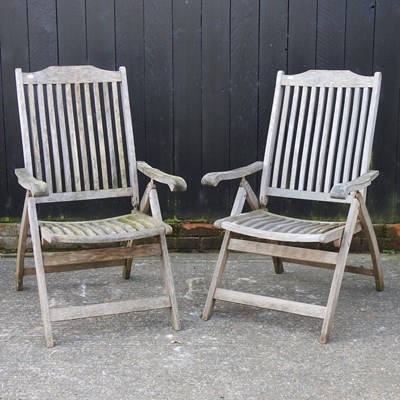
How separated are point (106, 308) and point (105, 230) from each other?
0.36 metres

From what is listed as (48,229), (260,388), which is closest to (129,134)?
(48,229)

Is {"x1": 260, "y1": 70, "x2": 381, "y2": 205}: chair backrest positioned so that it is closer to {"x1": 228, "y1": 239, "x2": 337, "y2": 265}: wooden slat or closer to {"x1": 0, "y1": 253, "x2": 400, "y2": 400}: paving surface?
{"x1": 228, "y1": 239, "x2": 337, "y2": 265}: wooden slat

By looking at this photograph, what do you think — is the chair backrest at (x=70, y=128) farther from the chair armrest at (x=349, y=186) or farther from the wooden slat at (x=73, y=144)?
the chair armrest at (x=349, y=186)

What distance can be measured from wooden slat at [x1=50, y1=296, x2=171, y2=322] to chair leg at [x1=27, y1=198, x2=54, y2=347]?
0.03 m

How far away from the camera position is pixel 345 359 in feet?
10.1

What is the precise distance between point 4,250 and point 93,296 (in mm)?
1048

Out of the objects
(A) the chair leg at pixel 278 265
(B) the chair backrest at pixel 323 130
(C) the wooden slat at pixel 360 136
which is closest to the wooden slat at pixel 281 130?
(B) the chair backrest at pixel 323 130

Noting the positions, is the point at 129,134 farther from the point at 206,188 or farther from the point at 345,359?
the point at 345,359

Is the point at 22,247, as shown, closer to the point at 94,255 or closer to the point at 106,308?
the point at 94,255

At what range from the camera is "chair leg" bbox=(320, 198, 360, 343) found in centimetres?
323

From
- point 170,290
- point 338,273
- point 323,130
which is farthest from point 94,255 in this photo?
point 323,130

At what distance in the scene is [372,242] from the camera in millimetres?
3748

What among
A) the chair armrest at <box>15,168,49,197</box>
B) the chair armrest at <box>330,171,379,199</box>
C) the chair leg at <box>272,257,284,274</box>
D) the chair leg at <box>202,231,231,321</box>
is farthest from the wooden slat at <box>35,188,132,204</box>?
the chair armrest at <box>330,171,379,199</box>

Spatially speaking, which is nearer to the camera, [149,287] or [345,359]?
[345,359]
